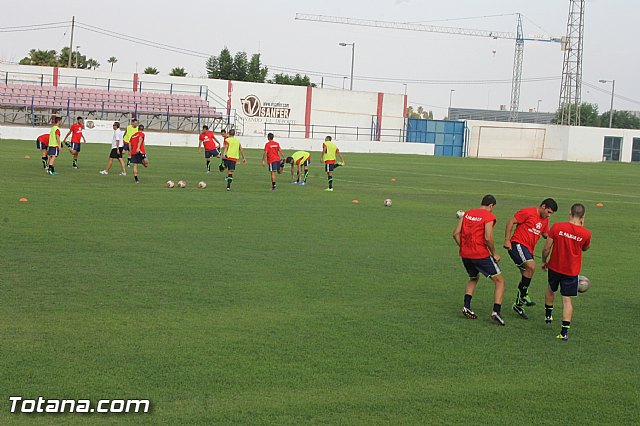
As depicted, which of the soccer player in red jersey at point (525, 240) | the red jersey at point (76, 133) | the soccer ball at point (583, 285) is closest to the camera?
the soccer ball at point (583, 285)

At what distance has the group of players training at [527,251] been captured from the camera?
10117 millimetres

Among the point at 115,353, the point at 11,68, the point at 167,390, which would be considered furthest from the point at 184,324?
the point at 11,68

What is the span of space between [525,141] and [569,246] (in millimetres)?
77316

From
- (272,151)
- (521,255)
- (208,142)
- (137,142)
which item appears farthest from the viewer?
(208,142)

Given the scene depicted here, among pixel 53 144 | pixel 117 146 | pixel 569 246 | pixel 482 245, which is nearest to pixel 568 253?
pixel 569 246

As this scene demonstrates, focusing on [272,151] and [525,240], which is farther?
[272,151]

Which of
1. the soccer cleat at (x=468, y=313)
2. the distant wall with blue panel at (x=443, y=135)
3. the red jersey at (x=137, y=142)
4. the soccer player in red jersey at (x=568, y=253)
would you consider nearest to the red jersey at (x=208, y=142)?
the red jersey at (x=137, y=142)

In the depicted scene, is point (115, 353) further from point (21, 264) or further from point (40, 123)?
point (40, 123)

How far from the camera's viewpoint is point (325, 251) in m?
15.6

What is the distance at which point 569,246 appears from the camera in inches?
398

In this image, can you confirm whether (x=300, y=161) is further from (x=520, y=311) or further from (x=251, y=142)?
(x=251, y=142)

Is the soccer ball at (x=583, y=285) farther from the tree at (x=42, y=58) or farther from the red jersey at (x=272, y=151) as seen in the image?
the tree at (x=42, y=58)

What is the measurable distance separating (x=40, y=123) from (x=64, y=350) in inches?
2258

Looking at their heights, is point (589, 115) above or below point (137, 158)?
above
